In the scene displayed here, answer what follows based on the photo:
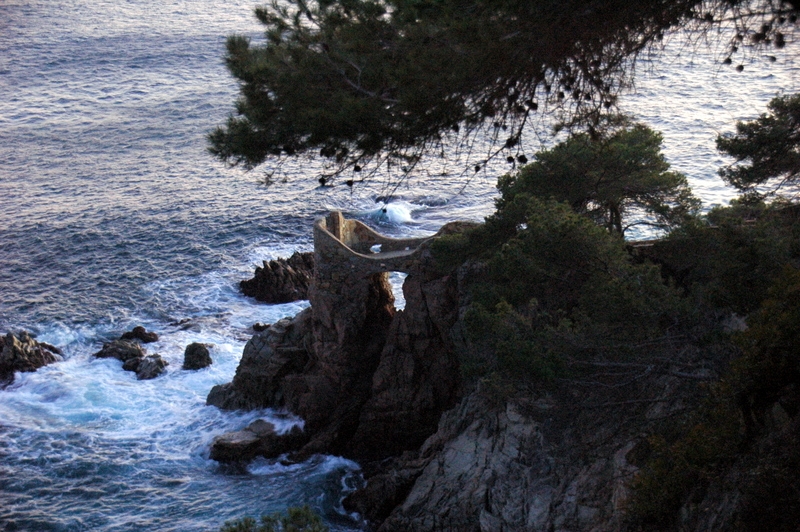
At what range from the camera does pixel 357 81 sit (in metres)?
11.4

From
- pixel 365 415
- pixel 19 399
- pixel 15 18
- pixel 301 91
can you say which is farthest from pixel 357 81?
pixel 15 18

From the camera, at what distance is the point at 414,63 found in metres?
10.7

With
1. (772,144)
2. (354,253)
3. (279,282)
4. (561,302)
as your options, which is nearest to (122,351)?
(279,282)

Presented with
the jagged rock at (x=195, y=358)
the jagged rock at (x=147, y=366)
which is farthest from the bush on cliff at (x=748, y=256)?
the jagged rock at (x=147, y=366)

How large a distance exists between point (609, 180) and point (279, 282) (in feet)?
55.6

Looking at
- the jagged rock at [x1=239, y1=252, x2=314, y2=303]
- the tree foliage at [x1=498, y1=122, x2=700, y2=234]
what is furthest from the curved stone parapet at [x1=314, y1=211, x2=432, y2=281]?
the jagged rock at [x1=239, y1=252, x2=314, y2=303]

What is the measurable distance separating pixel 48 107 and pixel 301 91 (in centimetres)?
Result: 5318

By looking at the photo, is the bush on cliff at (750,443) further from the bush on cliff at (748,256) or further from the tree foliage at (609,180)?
the tree foliage at (609,180)

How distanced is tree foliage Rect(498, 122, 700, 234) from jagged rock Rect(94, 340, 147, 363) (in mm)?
15622

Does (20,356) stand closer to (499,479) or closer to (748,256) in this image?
(499,479)

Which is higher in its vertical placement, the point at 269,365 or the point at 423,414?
the point at 269,365

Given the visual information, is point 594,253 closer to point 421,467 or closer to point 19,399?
point 421,467

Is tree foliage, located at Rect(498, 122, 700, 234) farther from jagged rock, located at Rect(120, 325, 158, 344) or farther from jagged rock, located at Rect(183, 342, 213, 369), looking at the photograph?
jagged rock, located at Rect(120, 325, 158, 344)

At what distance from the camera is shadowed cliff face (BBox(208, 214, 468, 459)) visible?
24016 millimetres
